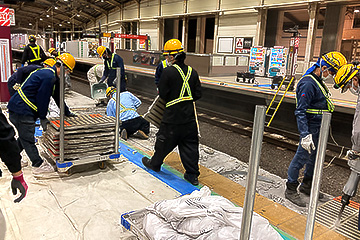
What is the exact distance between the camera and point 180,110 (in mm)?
4160

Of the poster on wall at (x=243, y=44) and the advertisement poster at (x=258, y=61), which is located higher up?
the poster on wall at (x=243, y=44)

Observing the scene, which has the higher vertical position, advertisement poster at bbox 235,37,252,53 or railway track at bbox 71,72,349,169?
advertisement poster at bbox 235,37,252,53

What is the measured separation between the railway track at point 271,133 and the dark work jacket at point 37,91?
484cm

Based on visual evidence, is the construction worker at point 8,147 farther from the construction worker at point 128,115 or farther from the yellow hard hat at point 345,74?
the construction worker at point 128,115

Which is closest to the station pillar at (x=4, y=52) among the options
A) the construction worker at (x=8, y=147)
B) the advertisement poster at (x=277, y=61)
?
the construction worker at (x=8, y=147)

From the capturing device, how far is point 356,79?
11.3ft

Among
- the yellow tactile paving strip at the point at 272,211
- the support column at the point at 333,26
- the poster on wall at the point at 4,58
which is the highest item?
the support column at the point at 333,26

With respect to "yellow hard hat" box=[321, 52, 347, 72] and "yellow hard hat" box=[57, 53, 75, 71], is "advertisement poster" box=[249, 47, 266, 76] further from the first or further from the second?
"yellow hard hat" box=[57, 53, 75, 71]

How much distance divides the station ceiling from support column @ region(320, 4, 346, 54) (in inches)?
726

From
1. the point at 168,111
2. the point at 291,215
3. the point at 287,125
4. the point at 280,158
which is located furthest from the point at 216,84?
the point at 291,215

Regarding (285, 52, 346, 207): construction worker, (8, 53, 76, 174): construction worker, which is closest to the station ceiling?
(8, 53, 76, 174): construction worker

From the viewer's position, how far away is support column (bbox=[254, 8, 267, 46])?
55.7 ft

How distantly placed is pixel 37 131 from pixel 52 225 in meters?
3.79

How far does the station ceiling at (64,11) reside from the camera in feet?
109
